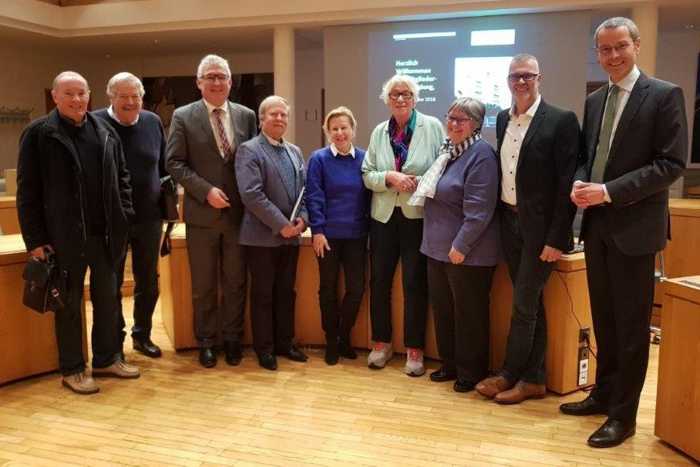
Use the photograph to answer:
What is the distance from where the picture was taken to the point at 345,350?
3521 mm

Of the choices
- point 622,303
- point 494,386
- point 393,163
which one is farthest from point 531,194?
point 494,386

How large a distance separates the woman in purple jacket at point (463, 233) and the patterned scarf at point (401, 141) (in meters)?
0.24

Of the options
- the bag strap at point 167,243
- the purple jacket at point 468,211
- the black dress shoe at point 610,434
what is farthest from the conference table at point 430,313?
the black dress shoe at point 610,434

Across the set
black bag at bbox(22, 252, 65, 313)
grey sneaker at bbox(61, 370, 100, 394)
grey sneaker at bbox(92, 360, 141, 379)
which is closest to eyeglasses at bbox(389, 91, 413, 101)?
black bag at bbox(22, 252, 65, 313)

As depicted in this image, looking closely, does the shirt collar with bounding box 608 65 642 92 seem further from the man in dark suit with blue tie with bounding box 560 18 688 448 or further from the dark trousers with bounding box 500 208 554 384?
the dark trousers with bounding box 500 208 554 384

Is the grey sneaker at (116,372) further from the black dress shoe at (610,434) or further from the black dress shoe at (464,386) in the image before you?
the black dress shoe at (610,434)

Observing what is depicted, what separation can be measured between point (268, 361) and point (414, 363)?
0.80m

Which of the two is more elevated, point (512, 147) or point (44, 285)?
point (512, 147)

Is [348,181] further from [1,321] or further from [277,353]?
[1,321]

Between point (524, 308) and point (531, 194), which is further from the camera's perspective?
point (524, 308)

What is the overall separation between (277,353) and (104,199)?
1.31m

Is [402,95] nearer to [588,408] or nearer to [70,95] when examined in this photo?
[70,95]

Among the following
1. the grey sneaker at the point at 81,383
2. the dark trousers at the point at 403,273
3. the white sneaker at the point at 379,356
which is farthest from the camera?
the white sneaker at the point at 379,356

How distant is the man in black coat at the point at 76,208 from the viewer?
2.80m
